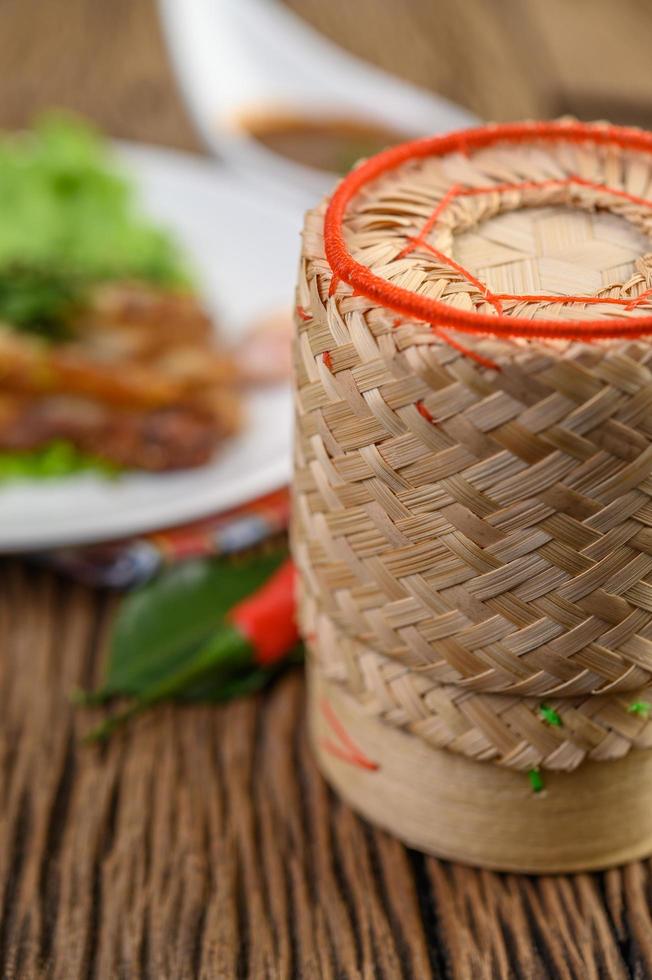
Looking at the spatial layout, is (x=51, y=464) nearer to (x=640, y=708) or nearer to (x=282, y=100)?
(x=640, y=708)

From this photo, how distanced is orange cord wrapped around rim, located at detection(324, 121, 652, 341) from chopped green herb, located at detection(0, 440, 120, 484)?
612 millimetres

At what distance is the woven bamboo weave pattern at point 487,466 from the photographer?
746 mm

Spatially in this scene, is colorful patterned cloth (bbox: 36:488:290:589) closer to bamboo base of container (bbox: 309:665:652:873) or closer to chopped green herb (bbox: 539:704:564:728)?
bamboo base of container (bbox: 309:665:652:873)

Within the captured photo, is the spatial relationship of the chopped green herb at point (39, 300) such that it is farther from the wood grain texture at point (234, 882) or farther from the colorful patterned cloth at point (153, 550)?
the wood grain texture at point (234, 882)

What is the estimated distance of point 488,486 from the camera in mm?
769

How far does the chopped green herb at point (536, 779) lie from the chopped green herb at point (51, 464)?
700 millimetres

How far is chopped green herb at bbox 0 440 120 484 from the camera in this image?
1400mm

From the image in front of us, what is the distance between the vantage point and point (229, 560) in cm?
130

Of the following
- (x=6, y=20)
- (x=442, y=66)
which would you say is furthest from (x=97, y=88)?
(x=442, y=66)

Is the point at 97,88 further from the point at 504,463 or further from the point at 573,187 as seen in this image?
the point at 504,463

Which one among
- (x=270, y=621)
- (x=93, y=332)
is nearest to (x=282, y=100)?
(x=93, y=332)

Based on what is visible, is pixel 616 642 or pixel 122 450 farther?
pixel 122 450

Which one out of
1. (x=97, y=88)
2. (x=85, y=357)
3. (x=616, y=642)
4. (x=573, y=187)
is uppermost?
(x=97, y=88)

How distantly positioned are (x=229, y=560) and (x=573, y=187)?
1.94 ft
